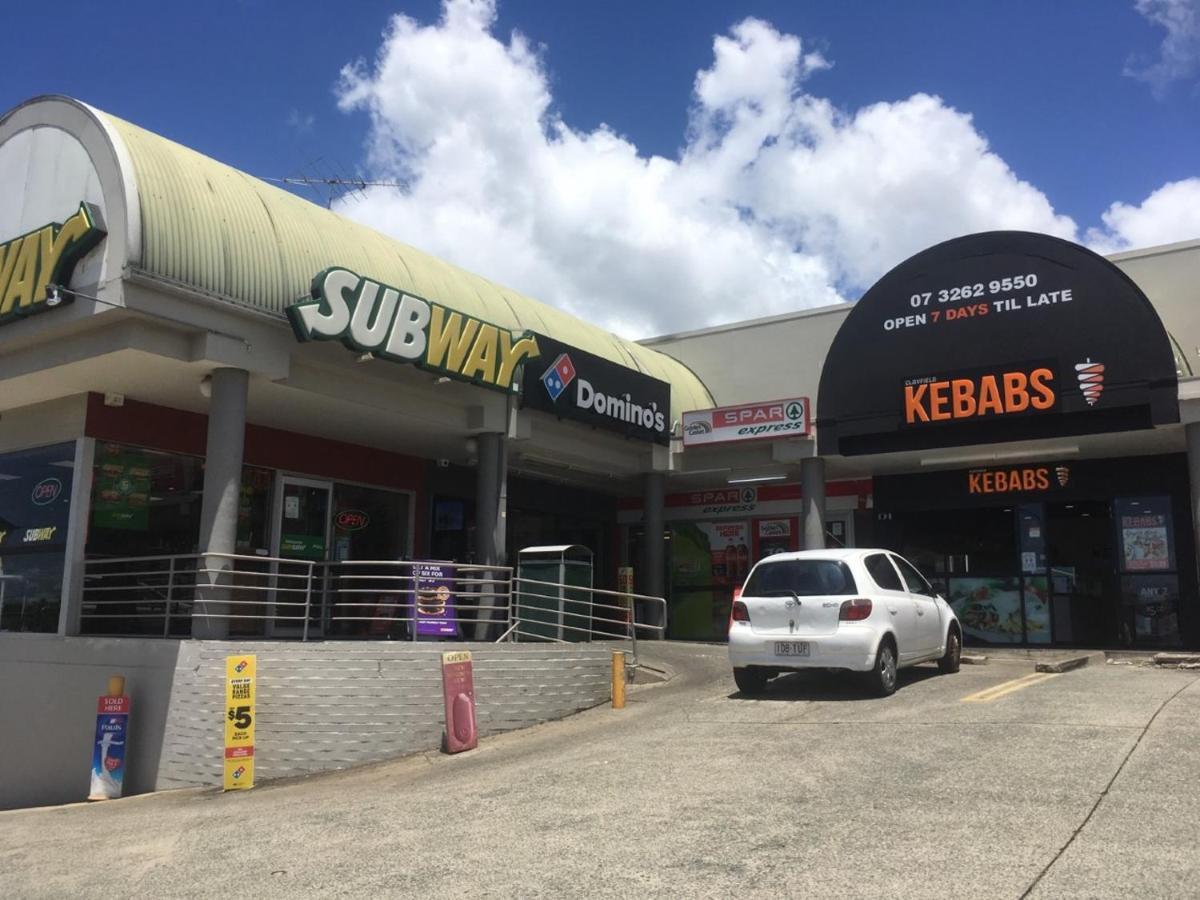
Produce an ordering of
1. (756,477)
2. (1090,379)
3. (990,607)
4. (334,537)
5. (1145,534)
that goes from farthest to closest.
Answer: (756,477) → (990,607) → (1145,534) → (334,537) → (1090,379)

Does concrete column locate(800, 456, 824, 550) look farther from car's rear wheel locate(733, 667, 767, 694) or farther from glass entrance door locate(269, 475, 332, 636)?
glass entrance door locate(269, 475, 332, 636)

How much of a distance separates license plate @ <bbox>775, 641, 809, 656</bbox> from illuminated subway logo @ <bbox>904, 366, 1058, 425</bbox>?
7912 mm

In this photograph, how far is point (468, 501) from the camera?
20578 millimetres

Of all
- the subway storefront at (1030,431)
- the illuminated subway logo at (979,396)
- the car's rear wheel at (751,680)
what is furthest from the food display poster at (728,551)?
the car's rear wheel at (751,680)

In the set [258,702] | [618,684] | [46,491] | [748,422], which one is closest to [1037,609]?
[748,422]

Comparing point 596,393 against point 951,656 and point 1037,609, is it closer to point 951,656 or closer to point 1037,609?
point 951,656

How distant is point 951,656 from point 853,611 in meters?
3.22

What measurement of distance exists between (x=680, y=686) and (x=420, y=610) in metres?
3.83

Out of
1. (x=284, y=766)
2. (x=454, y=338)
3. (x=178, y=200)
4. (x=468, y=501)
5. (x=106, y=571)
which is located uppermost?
(x=178, y=200)

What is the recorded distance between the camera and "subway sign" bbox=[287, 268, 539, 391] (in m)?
12.6

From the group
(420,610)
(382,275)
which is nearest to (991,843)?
(420,610)

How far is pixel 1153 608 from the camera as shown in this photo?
58.3 ft

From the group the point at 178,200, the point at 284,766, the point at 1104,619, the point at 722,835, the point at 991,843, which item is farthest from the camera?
the point at 1104,619

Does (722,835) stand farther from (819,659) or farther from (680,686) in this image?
(680,686)
